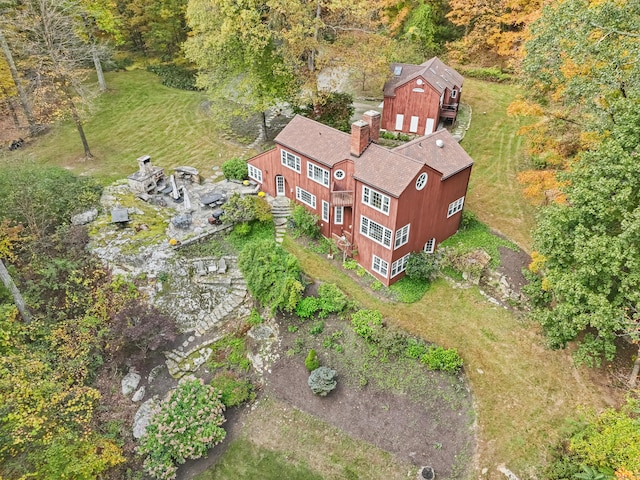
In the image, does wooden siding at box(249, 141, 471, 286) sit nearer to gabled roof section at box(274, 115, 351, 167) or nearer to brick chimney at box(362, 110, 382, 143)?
gabled roof section at box(274, 115, 351, 167)

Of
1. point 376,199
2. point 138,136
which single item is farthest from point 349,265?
point 138,136

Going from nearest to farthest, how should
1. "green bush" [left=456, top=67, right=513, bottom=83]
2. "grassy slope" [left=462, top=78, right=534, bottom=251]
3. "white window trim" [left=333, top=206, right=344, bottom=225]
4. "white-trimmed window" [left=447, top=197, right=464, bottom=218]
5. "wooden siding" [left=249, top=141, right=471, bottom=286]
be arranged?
"wooden siding" [left=249, top=141, right=471, bottom=286] < "white-trimmed window" [left=447, top=197, right=464, bottom=218] < "white window trim" [left=333, top=206, right=344, bottom=225] < "grassy slope" [left=462, top=78, right=534, bottom=251] < "green bush" [left=456, top=67, right=513, bottom=83]

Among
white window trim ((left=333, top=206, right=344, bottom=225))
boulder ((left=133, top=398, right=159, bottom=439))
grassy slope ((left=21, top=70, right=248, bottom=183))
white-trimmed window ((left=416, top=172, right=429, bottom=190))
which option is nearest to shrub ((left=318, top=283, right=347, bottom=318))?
white window trim ((left=333, top=206, right=344, bottom=225))

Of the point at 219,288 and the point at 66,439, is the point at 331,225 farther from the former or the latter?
the point at 66,439

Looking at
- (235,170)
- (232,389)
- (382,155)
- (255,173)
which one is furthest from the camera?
(235,170)

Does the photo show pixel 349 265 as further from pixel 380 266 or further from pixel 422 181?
pixel 422 181

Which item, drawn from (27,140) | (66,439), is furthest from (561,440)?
(27,140)

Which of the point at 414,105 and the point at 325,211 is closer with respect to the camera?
the point at 325,211
